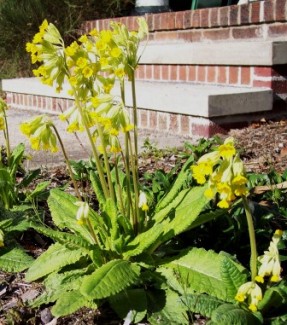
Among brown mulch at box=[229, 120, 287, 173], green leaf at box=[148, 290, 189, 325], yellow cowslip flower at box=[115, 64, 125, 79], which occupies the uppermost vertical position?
yellow cowslip flower at box=[115, 64, 125, 79]

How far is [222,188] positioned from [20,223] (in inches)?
49.9

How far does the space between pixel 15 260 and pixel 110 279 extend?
0.65 m

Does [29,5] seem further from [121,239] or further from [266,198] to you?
[121,239]

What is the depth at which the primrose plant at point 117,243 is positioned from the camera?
7.02ft

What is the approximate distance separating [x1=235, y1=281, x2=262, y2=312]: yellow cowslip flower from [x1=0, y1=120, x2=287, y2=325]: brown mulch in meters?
0.51

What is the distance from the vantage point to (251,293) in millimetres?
2021

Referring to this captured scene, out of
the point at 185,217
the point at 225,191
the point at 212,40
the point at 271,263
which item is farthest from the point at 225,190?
the point at 212,40

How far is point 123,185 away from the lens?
9.54 ft

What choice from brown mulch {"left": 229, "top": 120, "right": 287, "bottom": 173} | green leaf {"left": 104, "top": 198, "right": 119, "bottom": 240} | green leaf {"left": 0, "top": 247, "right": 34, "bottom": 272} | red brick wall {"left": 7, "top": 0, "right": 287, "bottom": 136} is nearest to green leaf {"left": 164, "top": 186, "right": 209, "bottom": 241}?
green leaf {"left": 104, "top": 198, "right": 119, "bottom": 240}

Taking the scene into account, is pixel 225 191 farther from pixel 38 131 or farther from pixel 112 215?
pixel 38 131

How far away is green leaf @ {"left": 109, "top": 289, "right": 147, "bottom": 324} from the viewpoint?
2.26 m

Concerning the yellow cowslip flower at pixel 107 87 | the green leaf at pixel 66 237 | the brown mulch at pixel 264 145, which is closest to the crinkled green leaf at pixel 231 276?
the green leaf at pixel 66 237

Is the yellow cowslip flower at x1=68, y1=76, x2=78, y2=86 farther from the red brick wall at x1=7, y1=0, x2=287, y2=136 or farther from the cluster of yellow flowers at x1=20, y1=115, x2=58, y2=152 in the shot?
the red brick wall at x1=7, y1=0, x2=287, y2=136

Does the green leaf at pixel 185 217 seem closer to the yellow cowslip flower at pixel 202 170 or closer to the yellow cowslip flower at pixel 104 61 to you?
the yellow cowslip flower at pixel 202 170
